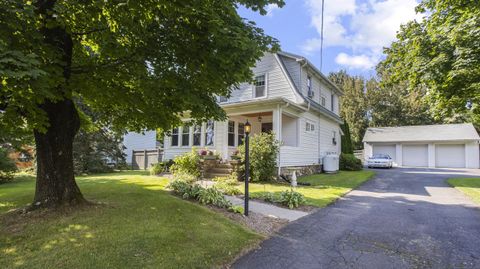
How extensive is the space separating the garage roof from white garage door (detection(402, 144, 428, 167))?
1.18m

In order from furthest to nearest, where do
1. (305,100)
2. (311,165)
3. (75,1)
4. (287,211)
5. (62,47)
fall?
(311,165)
(305,100)
(287,211)
(62,47)
(75,1)

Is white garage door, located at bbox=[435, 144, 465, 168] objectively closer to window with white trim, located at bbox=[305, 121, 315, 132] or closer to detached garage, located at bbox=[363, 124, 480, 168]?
detached garage, located at bbox=[363, 124, 480, 168]

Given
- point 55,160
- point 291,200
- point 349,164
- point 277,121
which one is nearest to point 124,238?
point 55,160

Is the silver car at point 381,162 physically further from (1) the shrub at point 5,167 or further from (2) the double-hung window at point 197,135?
(1) the shrub at point 5,167

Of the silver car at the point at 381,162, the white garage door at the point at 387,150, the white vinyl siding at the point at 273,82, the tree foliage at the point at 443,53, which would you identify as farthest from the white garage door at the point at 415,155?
the white vinyl siding at the point at 273,82

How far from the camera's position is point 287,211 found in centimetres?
696

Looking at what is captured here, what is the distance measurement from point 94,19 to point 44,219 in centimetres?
403

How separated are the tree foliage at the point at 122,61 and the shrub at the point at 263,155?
5.31m

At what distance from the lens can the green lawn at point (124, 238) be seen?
3713 mm

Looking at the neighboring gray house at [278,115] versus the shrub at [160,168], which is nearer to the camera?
the neighboring gray house at [278,115]

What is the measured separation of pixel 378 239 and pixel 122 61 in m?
6.23

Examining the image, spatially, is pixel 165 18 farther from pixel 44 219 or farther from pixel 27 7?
pixel 44 219

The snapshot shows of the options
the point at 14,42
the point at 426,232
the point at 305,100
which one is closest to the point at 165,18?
the point at 14,42

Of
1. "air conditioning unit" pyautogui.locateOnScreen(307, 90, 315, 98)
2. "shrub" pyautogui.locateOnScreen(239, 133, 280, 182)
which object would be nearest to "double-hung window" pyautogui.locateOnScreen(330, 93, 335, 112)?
"air conditioning unit" pyautogui.locateOnScreen(307, 90, 315, 98)
